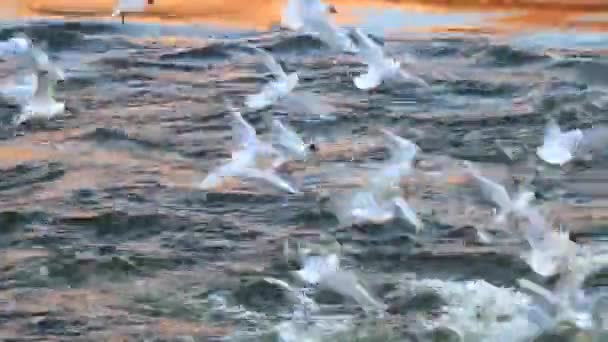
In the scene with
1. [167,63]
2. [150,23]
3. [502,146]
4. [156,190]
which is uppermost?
[150,23]

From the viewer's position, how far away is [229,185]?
5910 millimetres

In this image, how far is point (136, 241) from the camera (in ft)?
17.4

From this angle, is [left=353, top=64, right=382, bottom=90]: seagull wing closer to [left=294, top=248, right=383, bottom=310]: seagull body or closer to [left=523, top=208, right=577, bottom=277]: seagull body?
[left=523, top=208, right=577, bottom=277]: seagull body

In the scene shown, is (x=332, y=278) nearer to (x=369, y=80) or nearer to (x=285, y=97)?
(x=285, y=97)

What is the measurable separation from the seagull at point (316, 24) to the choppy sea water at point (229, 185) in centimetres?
10

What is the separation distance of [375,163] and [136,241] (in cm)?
137

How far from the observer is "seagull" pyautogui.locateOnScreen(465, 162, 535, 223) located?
221 inches

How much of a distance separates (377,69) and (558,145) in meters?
1.44

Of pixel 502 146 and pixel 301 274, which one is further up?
pixel 502 146

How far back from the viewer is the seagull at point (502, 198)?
5621 mm

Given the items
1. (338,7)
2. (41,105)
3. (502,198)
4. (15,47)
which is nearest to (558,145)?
(502,198)

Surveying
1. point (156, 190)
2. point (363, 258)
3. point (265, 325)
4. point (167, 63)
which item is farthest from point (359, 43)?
point (265, 325)

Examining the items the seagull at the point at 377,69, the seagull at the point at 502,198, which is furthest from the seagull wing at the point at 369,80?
the seagull at the point at 502,198

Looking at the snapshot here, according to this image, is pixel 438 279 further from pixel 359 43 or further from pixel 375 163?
pixel 359 43
